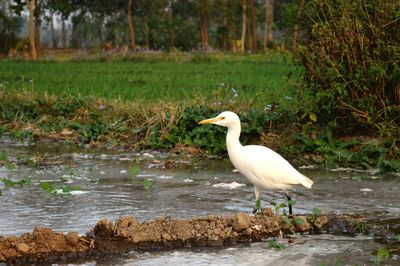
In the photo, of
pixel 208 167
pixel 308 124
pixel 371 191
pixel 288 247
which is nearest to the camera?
pixel 288 247

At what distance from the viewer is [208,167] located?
11180 mm

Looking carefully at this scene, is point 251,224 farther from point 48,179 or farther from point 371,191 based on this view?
point 48,179

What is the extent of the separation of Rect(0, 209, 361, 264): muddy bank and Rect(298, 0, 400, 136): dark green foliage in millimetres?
4380

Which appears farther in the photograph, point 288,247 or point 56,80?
point 56,80

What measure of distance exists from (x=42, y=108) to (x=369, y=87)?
6862 millimetres

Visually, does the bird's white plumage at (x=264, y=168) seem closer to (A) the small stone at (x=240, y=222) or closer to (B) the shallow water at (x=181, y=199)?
(B) the shallow water at (x=181, y=199)

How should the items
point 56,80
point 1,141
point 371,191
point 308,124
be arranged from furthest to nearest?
point 56,80 → point 1,141 → point 308,124 → point 371,191

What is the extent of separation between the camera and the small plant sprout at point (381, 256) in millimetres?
6064

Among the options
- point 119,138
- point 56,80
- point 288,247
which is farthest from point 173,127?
point 56,80

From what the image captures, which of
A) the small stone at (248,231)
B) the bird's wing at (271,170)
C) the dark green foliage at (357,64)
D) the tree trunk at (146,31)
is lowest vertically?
the small stone at (248,231)

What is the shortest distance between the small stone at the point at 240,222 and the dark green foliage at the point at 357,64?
4775 mm

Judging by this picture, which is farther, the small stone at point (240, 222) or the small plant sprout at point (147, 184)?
the small plant sprout at point (147, 184)

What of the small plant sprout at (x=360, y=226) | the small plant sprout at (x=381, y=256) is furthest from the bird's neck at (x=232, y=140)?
the small plant sprout at (x=381, y=256)

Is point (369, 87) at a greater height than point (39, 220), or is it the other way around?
point (369, 87)
